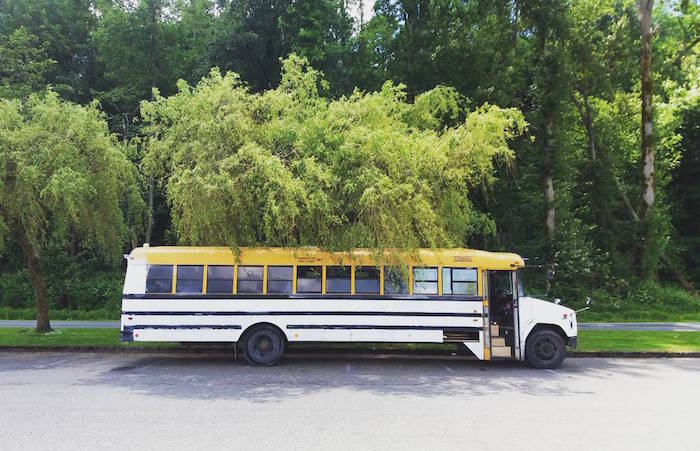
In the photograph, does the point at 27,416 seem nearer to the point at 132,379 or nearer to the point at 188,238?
the point at 132,379

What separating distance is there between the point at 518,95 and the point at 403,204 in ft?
58.5

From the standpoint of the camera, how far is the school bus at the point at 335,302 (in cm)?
1195

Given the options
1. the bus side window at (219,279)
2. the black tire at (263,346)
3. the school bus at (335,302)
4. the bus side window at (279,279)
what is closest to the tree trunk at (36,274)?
the school bus at (335,302)

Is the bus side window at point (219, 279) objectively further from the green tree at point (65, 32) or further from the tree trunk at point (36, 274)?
the green tree at point (65, 32)

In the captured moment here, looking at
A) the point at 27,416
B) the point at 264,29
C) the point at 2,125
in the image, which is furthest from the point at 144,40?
the point at 27,416

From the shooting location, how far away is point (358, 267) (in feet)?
40.0

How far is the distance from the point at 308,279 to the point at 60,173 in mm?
6793

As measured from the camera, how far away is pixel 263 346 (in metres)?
12.2

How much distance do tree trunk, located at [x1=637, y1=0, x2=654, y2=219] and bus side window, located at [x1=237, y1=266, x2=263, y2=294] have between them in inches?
935

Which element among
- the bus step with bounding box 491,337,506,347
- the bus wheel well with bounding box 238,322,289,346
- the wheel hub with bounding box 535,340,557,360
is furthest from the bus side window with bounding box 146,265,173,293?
Result: the wheel hub with bounding box 535,340,557,360

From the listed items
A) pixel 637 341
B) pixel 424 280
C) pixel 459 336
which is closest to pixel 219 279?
pixel 424 280

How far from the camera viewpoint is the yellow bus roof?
12055 millimetres

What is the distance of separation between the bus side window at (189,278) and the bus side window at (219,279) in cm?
20

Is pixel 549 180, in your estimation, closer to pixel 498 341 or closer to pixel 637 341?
pixel 637 341
